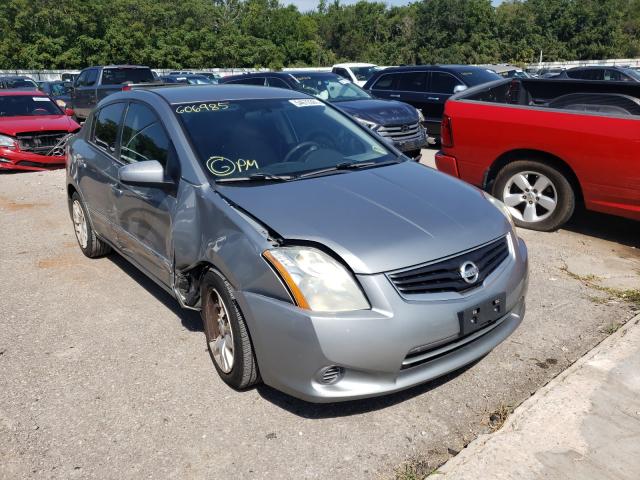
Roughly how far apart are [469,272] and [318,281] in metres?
0.78

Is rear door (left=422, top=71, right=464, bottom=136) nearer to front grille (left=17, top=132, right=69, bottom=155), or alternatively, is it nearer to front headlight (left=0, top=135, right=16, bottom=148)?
front grille (left=17, top=132, right=69, bottom=155)

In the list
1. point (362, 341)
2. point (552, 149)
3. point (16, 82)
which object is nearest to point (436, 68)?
point (552, 149)

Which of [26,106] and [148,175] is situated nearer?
[148,175]

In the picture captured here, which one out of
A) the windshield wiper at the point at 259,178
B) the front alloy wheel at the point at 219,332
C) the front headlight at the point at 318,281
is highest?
the windshield wiper at the point at 259,178

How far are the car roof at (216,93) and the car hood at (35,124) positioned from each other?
698 centimetres

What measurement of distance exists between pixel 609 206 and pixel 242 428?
4176 millimetres

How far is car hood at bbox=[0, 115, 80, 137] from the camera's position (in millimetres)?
10344

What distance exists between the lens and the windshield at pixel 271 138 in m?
3.66

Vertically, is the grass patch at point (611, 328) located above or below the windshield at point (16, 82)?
below

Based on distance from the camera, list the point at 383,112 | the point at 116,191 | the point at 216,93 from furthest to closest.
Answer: the point at 383,112 < the point at 116,191 < the point at 216,93

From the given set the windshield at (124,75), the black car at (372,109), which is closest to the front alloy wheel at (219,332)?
the black car at (372,109)

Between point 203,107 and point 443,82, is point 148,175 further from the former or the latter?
point 443,82

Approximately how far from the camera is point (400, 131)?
951cm

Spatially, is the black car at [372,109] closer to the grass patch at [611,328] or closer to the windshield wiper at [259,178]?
the grass patch at [611,328]
